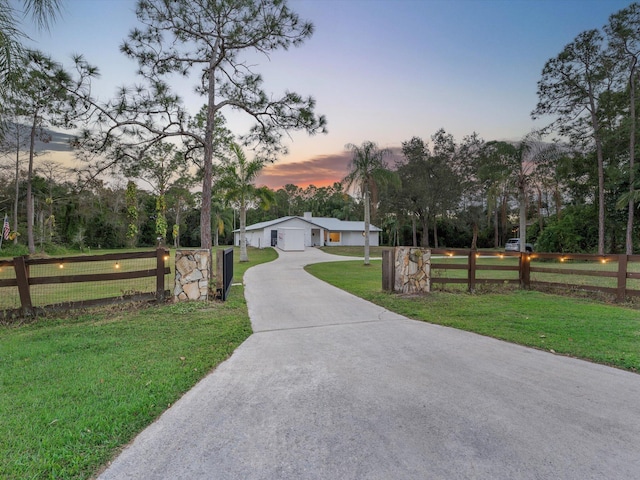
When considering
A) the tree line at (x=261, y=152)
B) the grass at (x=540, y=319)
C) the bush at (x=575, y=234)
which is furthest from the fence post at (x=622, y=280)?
the bush at (x=575, y=234)

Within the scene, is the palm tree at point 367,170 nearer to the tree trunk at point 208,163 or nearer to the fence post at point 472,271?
the fence post at point 472,271

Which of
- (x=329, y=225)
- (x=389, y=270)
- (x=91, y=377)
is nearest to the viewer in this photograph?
(x=91, y=377)

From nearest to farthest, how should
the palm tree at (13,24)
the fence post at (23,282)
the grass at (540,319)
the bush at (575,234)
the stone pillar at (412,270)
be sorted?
the palm tree at (13,24) → the grass at (540,319) → the fence post at (23,282) → the stone pillar at (412,270) → the bush at (575,234)

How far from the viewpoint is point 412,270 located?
769 cm

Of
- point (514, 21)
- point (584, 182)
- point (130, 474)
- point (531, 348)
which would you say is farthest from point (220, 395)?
point (584, 182)

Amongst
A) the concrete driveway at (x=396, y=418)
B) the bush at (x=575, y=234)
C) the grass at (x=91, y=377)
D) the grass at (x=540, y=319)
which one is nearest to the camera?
the concrete driveway at (x=396, y=418)

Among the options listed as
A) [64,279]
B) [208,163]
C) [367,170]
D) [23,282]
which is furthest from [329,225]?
[23,282]

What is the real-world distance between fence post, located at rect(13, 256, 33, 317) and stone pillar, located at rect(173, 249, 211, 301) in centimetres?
237

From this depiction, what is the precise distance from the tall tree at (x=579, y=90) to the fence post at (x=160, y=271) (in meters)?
23.6

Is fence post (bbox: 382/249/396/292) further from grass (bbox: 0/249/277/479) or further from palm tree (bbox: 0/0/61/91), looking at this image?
palm tree (bbox: 0/0/61/91)

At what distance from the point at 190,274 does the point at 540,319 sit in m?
6.81

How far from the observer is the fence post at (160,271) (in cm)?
639

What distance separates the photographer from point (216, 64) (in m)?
8.40

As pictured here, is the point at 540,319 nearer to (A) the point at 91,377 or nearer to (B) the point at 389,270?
(B) the point at 389,270
